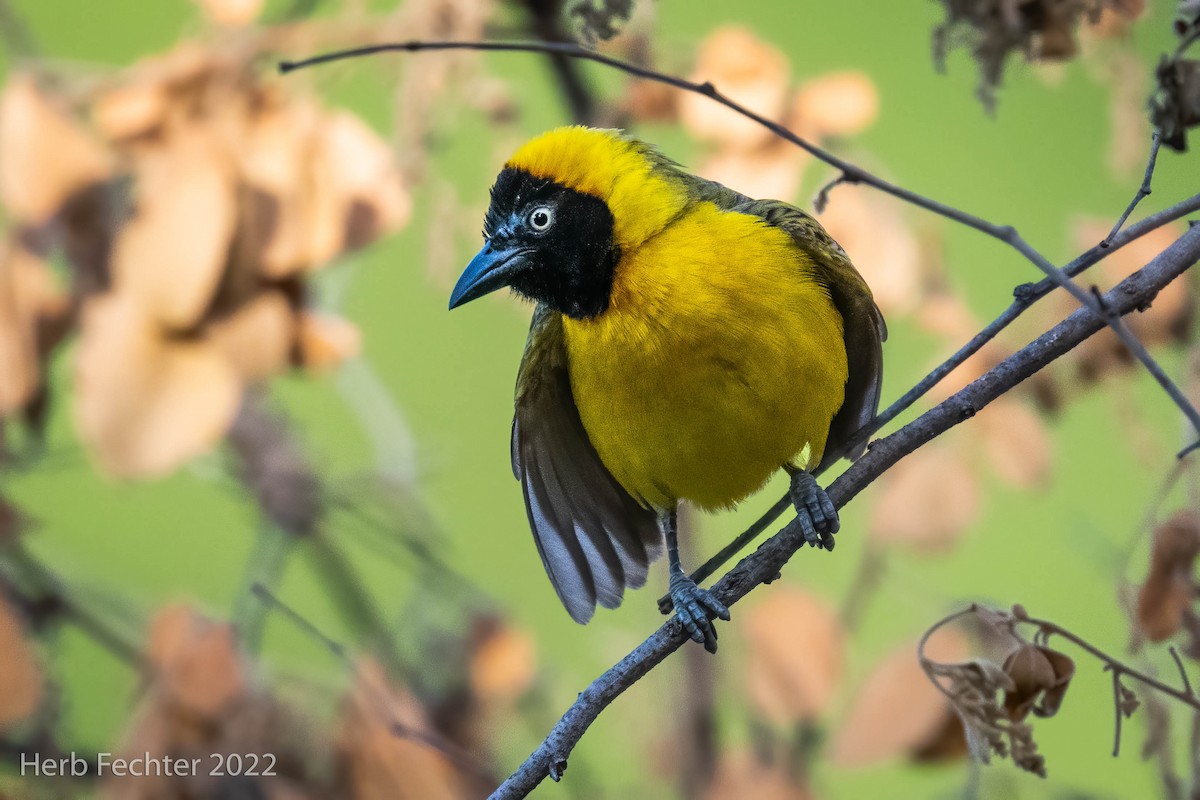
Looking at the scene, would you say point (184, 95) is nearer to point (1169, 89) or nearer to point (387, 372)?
point (1169, 89)

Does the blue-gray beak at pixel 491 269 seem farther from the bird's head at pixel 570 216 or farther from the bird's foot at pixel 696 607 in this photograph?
the bird's foot at pixel 696 607

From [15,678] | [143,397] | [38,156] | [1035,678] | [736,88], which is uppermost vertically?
[736,88]

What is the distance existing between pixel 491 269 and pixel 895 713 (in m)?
1.08

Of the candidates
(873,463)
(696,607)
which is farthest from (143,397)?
(873,463)

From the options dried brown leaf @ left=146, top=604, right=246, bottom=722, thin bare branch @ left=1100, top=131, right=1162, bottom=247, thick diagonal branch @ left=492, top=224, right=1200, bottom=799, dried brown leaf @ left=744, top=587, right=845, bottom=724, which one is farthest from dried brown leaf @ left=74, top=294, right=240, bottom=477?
thin bare branch @ left=1100, top=131, right=1162, bottom=247

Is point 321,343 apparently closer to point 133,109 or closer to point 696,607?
point 133,109

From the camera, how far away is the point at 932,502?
8.40ft

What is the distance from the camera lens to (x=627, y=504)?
242 centimetres

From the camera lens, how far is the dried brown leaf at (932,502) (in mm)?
2518

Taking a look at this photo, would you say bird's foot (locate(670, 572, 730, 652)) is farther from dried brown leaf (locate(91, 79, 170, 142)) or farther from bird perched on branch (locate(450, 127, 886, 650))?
dried brown leaf (locate(91, 79, 170, 142))

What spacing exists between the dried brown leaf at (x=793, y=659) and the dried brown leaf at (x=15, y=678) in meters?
1.36

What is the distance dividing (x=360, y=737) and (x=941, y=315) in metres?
1.42

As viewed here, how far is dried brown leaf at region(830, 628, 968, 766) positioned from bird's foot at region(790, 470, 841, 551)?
384mm

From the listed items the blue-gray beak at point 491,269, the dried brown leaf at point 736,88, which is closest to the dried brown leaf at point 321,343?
the blue-gray beak at point 491,269
